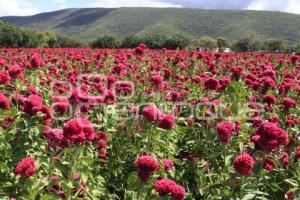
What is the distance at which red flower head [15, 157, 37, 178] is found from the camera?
12.3ft

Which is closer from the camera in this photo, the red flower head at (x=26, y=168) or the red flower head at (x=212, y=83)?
the red flower head at (x=26, y=168)

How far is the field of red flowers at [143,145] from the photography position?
12.7ft

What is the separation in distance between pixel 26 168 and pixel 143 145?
237cm

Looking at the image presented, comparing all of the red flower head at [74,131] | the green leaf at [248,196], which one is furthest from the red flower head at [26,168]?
the green leaf at [248,196]

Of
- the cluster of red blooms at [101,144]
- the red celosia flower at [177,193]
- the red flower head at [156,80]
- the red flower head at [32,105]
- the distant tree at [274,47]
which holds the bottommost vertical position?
the distant tree at [274,47]

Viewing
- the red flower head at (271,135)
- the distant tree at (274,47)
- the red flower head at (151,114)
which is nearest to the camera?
the red flower head at (271,135)

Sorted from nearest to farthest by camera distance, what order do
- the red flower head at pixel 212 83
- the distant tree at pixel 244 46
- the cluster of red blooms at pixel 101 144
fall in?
the cluster of red blooms at pixel 101 144
the red flower head at pixel 212 83
the distant tree at pixel 244 46

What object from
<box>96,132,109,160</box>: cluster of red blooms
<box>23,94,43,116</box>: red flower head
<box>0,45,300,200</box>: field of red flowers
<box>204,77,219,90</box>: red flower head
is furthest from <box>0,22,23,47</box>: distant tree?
<box>23,94,43,116</box>: red flower head

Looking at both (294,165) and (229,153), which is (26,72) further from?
(294,165)

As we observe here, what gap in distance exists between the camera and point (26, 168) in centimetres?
378

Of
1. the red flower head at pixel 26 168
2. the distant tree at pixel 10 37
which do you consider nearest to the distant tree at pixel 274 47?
the distant tree at pixel 10 37

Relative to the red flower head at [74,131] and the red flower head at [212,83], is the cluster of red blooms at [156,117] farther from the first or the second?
the red flower head at [212,83]

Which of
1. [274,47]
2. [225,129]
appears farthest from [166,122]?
[274,47]

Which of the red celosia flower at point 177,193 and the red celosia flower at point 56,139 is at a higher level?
the red celosia flower at point 56,139
